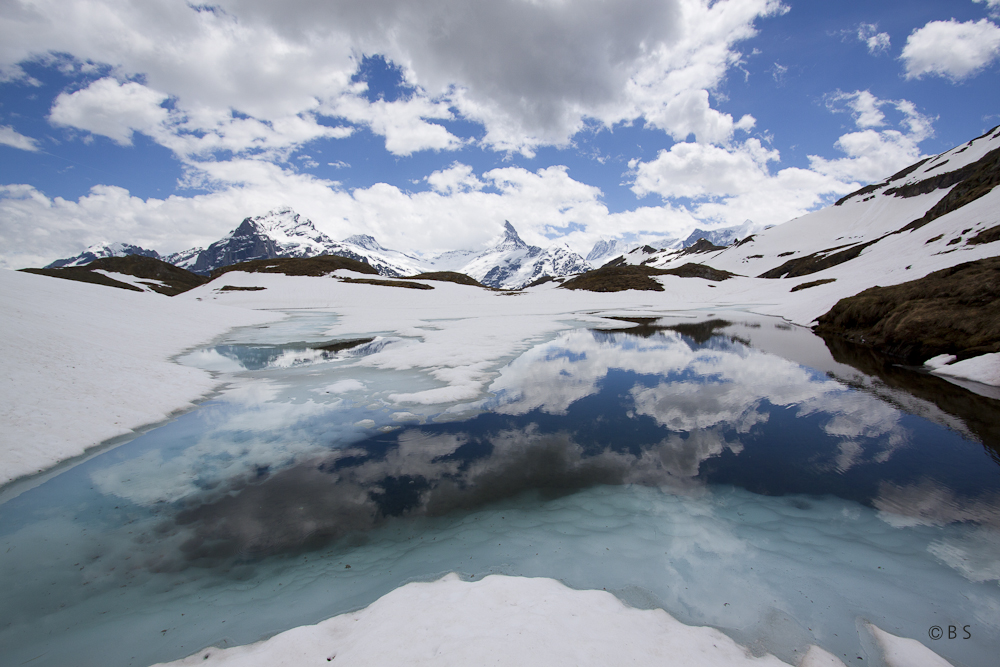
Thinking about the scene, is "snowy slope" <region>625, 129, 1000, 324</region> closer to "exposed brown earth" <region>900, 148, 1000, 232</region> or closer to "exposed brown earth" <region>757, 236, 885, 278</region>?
"exposed brown earth" <region>757, 236, 885, 278</region>

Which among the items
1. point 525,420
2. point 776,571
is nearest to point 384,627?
point 776,571

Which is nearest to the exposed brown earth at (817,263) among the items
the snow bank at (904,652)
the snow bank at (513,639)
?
the snow bank at (904,652)

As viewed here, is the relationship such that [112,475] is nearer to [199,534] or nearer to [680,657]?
[199,534]

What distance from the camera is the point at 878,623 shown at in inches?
150

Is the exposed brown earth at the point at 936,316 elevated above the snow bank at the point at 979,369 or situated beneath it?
elevated above

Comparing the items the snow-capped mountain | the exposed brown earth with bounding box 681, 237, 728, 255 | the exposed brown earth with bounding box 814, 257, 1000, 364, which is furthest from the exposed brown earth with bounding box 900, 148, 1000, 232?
the exposed brown earth with bounding box 681, 237, 728, 255

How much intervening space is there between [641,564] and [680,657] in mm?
1378

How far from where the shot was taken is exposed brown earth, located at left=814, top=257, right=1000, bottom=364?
41.3 feet

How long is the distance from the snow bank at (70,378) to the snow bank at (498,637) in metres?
6.97

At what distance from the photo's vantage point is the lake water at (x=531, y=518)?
4062 millimetres

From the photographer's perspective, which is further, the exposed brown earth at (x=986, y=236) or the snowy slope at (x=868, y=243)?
the snowy slope at (x=868, y=243)

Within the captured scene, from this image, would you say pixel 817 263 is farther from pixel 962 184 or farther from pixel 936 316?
pixel 936 316

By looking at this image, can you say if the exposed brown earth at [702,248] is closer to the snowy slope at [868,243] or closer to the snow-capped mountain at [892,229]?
the snowy slope at [868,243]

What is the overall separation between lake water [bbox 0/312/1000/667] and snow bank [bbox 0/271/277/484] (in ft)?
3.01
